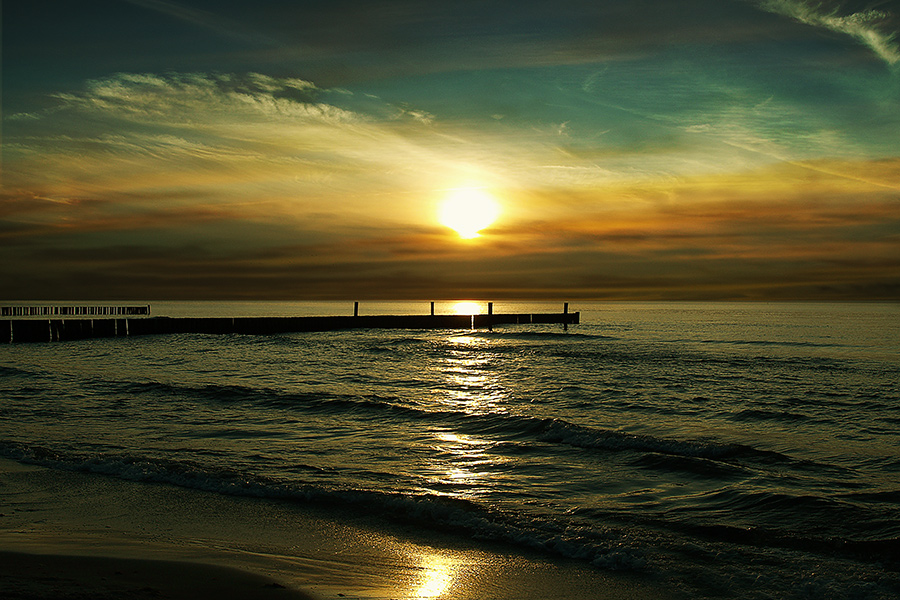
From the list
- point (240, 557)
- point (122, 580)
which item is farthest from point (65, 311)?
point (122, 580)

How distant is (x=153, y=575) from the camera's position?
560cm

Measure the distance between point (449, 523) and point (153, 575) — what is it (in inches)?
133

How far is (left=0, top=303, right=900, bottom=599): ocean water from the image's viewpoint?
705 centimetres

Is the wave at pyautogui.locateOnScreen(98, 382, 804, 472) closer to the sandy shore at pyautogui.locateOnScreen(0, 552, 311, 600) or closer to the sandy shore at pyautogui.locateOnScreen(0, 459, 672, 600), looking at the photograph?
the sandy shore at pyautogui.locateOnScreen(0, 459, 672, 600)

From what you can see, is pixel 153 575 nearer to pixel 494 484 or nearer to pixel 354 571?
pixel 354 571

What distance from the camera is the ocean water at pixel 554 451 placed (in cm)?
705

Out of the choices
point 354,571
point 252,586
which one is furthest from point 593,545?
point 252,586

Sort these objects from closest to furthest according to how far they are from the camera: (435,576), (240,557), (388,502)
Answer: (435,576) → (240,557) → (388,502)

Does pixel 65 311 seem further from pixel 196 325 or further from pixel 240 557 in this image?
pixel 240 557

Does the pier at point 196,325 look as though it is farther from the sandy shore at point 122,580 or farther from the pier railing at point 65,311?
the pier railing at point 65,311

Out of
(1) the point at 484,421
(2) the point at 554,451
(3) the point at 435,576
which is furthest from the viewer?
(1) the point at 484,421

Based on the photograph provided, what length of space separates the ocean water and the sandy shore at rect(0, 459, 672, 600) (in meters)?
0.53

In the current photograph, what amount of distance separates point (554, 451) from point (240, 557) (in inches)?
273

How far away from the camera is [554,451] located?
11891 mm
